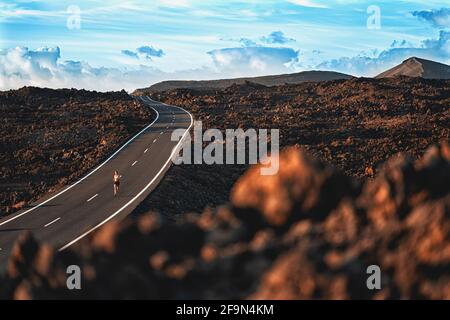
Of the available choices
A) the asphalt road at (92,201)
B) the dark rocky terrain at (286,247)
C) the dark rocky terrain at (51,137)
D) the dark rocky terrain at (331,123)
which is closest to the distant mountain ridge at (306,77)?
the dark rocky terrain at (331,123)

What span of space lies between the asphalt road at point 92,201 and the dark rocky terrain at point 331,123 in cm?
129

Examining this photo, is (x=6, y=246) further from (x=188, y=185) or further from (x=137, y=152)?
Answer: (x=137, y=152)

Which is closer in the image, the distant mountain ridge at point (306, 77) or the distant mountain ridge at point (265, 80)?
the distant mountain ridge at point (306, 77)

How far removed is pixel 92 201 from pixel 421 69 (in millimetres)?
139513

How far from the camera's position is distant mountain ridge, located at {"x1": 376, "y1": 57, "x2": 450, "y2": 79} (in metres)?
148

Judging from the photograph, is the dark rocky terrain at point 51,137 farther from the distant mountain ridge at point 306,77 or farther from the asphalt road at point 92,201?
the distant mountain ridge at point 306,77

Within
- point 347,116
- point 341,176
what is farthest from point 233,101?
point 341,176

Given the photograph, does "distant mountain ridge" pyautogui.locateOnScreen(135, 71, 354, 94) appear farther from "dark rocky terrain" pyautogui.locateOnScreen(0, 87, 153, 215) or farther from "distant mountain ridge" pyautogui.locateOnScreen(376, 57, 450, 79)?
"dark rocky terrain" pyautogui.locateOnScreen(0, 87, 153, 215)

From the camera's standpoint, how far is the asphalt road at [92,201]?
74.4ft

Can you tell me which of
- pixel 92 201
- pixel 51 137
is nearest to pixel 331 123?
pixel 51 137

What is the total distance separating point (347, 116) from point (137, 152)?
2732 cm

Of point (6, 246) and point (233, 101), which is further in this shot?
point (233, 101)
